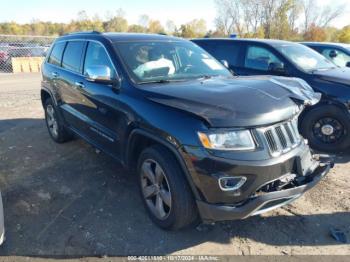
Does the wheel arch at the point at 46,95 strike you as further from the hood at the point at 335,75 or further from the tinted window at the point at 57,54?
the hood at the point at 335,75

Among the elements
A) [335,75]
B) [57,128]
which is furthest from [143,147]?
[335,75]

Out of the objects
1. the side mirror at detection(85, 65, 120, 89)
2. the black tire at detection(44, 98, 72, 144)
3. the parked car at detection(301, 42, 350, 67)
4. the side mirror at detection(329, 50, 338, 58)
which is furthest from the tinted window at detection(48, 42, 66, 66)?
the side mirror at detection(329, 50, 338, 58)

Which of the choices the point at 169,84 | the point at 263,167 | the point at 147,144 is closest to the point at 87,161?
the point at 147,144

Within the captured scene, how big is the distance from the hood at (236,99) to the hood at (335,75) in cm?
209

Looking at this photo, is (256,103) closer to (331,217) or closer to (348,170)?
(331,217)

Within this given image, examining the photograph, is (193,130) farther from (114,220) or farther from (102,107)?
(102,107)

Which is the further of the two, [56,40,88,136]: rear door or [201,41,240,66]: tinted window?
[201,41,240,66]: tinted window

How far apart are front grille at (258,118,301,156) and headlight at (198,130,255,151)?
0.17m

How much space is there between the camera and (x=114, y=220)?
11.4 ft

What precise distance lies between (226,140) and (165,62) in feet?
5.20

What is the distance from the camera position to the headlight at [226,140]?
→ 8.68ft

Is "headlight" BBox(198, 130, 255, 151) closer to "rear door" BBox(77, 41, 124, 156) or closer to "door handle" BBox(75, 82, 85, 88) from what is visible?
"rear door" BBox(77, 41, 124, 156)

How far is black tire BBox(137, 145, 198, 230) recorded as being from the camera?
2877 millimetres

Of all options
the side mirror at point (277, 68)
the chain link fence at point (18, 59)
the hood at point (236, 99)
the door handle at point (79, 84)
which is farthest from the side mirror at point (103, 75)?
the chain link fence at point (18, 59)
